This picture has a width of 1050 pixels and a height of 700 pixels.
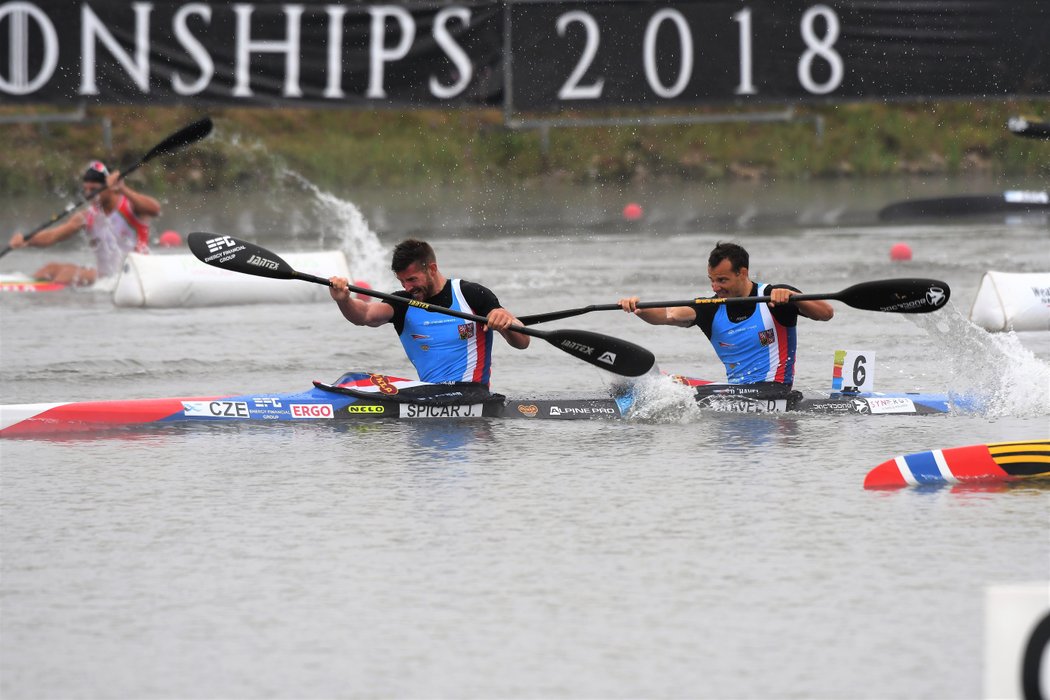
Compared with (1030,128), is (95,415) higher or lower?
lower

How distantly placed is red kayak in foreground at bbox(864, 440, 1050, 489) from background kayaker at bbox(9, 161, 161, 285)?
10.0 metres

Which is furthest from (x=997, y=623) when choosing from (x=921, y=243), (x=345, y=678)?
(x=921, y=243)

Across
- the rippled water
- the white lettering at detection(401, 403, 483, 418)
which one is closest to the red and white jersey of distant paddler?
the rippled water

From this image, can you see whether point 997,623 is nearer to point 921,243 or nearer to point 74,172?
point 921,243

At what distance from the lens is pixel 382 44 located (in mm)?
20047

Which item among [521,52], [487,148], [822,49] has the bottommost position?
[487,148]

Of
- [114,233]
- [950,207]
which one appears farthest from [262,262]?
[950,207]

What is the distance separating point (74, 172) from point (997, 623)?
21.6 meters

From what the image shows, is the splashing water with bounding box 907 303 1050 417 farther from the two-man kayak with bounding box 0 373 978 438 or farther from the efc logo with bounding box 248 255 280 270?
the efc logo with bounding box 248 255 280 270

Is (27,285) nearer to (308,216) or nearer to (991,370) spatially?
(308,216)

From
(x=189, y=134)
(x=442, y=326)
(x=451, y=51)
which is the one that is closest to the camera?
(x=442, y=326)

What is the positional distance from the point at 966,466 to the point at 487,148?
19.0m

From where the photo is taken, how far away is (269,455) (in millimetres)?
8852

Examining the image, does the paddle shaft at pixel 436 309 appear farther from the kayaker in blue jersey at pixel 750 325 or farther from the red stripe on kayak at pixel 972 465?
the red stripe on kayak at pixel 972 465
